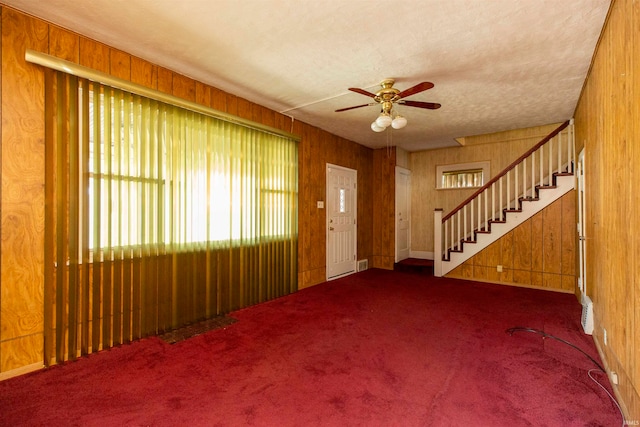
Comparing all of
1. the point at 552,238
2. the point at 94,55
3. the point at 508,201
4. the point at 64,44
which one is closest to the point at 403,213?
the point at 508,201

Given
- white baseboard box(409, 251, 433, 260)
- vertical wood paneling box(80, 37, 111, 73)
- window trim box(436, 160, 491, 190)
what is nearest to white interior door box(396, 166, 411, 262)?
white baseboard box(409, 251, 433, 260)

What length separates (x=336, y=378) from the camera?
2232mm

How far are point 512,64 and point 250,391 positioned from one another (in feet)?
12.8

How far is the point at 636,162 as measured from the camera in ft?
5.44

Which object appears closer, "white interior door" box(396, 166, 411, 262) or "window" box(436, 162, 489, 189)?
"window" box(436, 162, 489, 189)

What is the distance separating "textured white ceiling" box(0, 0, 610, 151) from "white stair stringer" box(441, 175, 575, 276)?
4.31ft

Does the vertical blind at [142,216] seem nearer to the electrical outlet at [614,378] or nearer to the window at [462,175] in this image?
the electrical outlet at [614,378]

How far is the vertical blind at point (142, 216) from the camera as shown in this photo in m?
2.41

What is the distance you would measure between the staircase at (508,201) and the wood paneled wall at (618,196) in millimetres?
2053

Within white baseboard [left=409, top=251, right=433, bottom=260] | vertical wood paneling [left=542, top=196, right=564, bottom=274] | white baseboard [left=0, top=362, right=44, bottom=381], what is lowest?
white baseboard [left=0, top=362, right=44, bottom=381]

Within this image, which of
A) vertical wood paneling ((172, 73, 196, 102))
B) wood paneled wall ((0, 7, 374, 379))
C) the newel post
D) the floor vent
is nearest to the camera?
wood paneled wall ((0, 7, 374, 379))

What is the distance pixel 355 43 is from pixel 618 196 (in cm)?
233

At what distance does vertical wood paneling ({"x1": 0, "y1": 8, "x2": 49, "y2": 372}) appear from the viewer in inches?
86.2

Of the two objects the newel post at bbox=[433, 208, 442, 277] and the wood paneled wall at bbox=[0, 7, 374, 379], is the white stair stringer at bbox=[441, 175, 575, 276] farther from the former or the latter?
the wood paneled wall at bbox=[0, 7, 374, 379]
